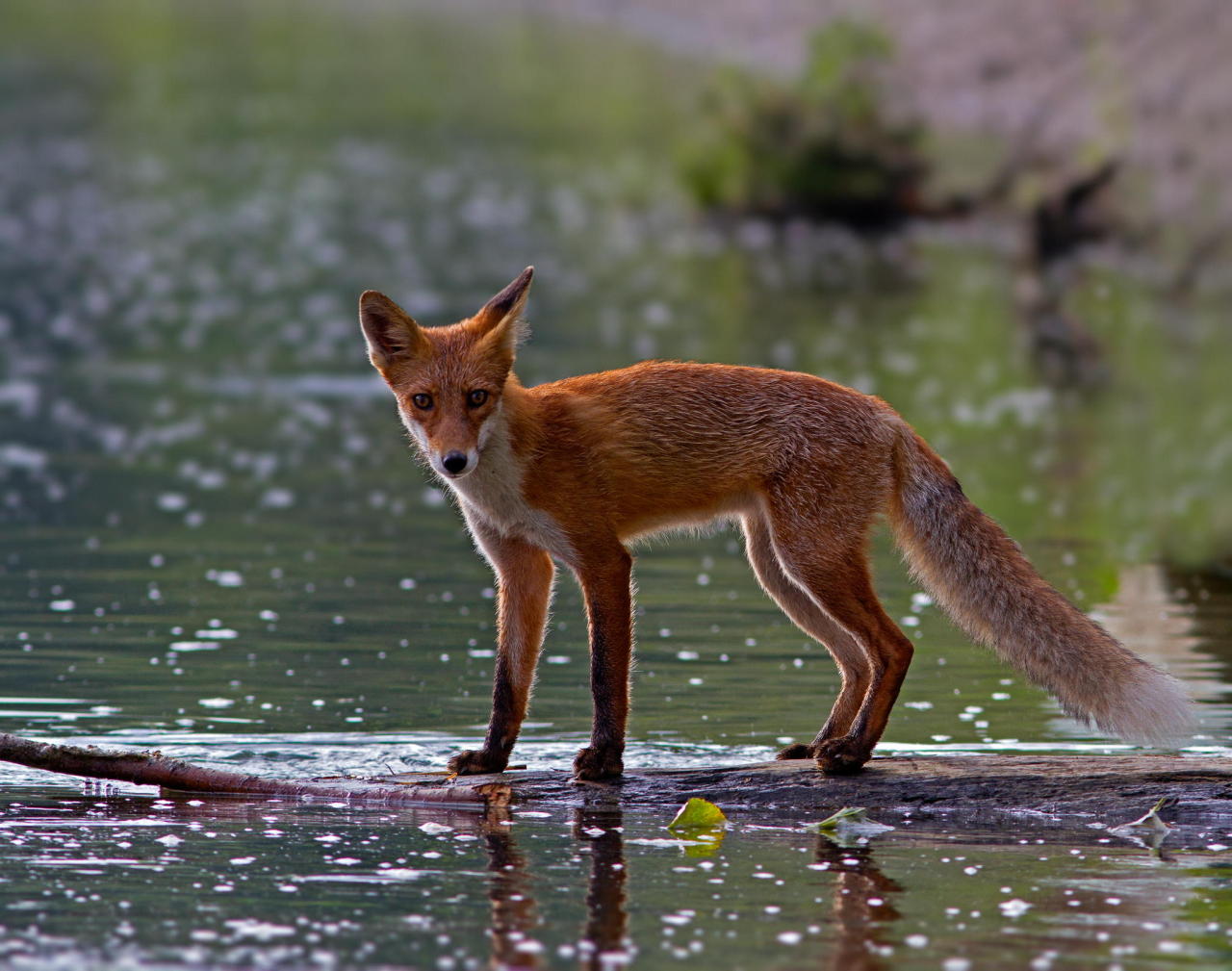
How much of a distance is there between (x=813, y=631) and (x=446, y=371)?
240 cm

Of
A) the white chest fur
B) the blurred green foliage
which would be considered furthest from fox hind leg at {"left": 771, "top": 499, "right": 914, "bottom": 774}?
the blurred green foliage

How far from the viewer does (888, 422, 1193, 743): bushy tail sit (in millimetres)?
9062

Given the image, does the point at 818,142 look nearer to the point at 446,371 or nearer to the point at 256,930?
the point at 446,371

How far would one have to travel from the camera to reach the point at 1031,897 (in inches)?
313

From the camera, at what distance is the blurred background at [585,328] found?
12266mm

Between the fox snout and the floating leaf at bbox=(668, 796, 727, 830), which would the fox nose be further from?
the floating leaf at bbox=(668, 796, 727, 830)

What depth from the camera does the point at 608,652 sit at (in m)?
9.39

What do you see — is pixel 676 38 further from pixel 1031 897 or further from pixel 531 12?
pixel 1031 897

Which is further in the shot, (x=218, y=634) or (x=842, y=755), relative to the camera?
(x=218, y=634)

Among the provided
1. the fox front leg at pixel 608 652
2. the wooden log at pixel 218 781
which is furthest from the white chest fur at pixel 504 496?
the wooden log at pixel 218 781

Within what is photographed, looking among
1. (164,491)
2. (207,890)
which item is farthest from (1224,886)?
(164,491)

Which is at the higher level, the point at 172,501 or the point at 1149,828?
the point at 172,501

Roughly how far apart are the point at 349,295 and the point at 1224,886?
27.5 m

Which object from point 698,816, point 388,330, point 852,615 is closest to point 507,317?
point 388,330
